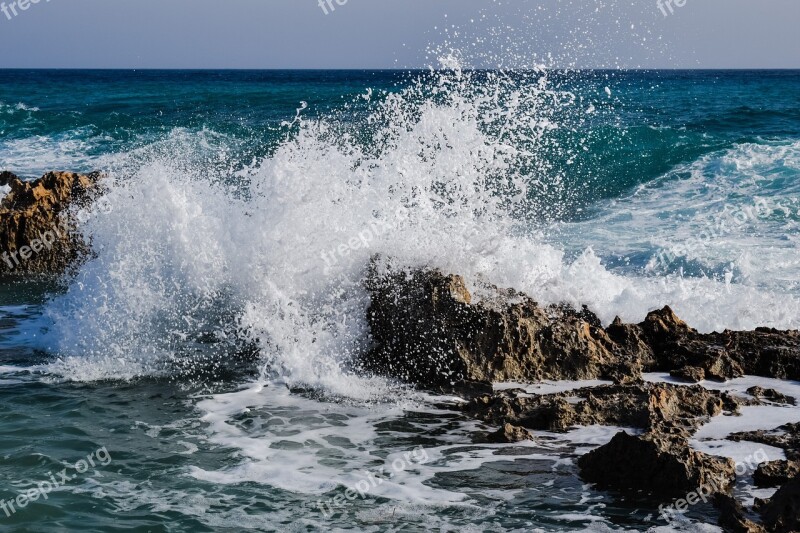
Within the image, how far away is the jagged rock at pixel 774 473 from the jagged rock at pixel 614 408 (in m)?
0.71

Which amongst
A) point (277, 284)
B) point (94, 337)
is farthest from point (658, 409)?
point (94, 337)

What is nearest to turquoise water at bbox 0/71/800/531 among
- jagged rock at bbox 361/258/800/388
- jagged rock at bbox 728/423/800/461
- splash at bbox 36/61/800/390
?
splash at bbox 36/61/800/390

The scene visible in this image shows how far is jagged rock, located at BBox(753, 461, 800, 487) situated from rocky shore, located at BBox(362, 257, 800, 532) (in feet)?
1.06

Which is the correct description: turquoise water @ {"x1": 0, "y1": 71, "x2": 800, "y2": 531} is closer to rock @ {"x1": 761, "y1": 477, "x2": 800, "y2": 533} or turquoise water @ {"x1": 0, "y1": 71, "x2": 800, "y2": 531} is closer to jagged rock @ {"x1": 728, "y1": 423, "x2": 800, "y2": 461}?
rock @ {"x1": 761, "y1": 477, "x2": 800, "y2": 533}

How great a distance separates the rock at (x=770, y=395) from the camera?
5871 millimetres

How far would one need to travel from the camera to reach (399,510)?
14.4ft

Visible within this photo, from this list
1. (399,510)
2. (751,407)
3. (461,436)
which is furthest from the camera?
(751,407)

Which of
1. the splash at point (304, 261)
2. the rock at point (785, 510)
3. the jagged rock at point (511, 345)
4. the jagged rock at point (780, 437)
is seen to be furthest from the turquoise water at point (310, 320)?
the jagged rock at point (780, 437)

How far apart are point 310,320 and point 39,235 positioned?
4658 millimetres

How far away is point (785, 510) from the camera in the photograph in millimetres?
3939

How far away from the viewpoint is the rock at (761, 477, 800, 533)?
3.89 metres

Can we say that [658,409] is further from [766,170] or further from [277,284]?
[766,170]

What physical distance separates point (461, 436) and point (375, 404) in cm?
80

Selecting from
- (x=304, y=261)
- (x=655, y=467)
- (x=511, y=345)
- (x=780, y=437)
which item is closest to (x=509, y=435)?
(x=655, y=467)
